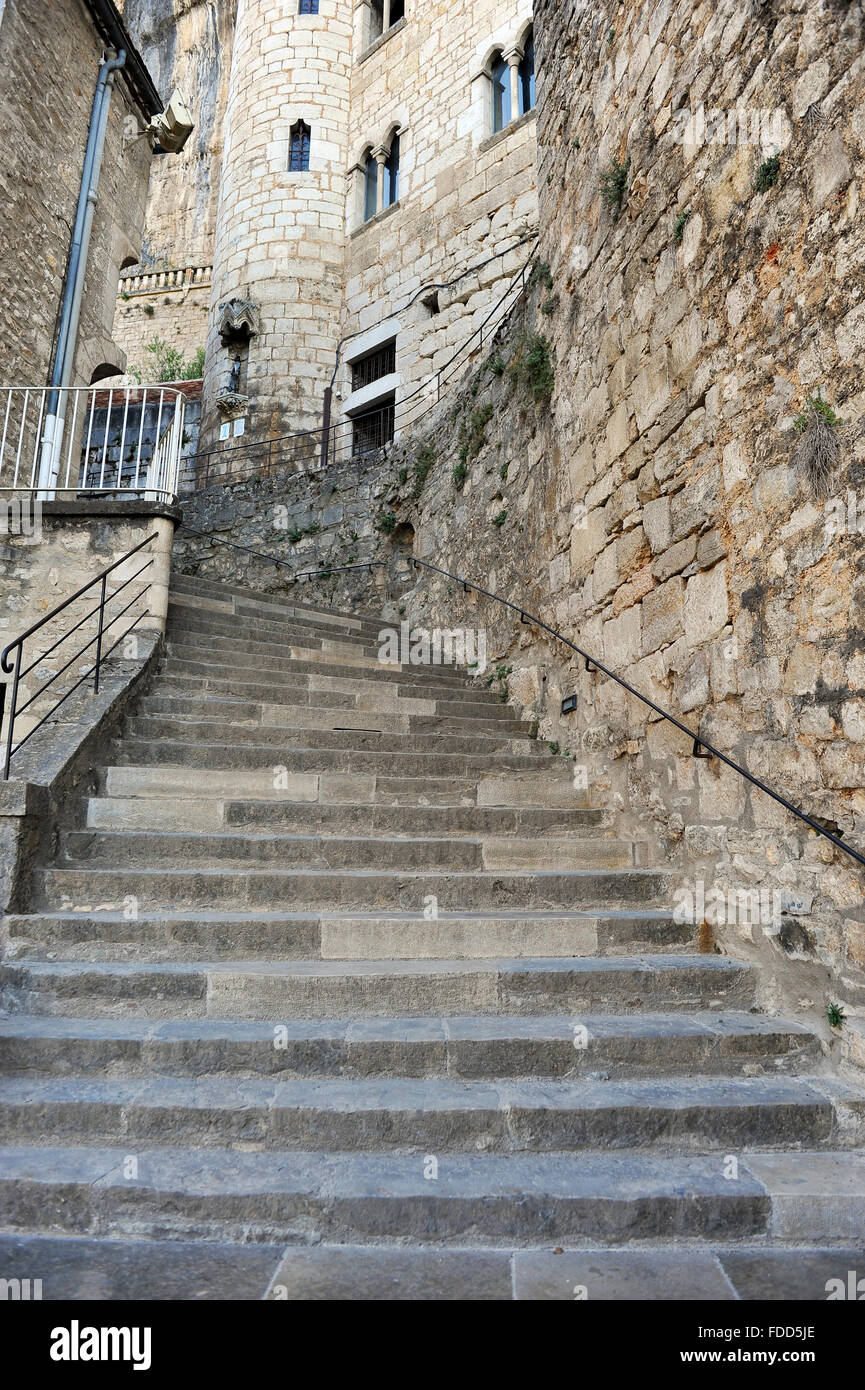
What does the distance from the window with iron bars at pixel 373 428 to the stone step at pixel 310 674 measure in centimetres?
934

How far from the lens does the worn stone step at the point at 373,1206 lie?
2.21 m

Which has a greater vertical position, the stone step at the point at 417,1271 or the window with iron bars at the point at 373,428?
the window with iron bars at the point at 373,428

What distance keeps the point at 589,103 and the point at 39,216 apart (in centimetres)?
579

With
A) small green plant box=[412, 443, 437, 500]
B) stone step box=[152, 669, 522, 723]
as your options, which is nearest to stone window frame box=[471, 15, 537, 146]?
small green plant box=[412, 443, 437, 500]

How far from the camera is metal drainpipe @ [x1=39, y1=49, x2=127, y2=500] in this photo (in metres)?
8.70

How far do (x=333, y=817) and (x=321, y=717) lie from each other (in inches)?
54.8

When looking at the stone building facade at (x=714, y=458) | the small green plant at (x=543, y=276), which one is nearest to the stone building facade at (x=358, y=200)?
the small green plant at (x=543, y=276)

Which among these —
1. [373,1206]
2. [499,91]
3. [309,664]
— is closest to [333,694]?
[309,664]

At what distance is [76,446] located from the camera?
795cm

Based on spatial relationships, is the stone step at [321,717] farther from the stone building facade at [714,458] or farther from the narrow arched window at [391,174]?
the narrow arched window at [391,174]

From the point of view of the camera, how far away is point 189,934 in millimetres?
3342

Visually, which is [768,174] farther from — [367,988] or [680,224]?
[367,988]

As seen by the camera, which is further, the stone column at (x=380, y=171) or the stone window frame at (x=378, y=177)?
the stone column at (x=380, y=171)

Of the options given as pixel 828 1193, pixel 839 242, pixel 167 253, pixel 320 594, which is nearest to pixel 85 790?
pixel 828 1193
